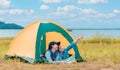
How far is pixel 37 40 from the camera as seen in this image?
13.8 metres

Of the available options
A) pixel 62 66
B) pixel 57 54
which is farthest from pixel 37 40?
pixel 62 66

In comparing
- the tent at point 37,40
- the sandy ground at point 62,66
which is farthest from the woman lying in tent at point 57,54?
the sandy ground at point 62,66

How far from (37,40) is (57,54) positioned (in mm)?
856

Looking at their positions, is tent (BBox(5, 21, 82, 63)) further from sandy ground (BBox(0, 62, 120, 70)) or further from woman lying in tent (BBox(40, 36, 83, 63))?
sandy ground (BBox(0, 62, 120, 70))

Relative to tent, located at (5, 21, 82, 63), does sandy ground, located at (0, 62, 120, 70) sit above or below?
below

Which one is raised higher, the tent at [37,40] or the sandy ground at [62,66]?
the tent at [37,40]

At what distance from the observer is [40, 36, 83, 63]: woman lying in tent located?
13516mm

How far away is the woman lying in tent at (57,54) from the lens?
13516mm

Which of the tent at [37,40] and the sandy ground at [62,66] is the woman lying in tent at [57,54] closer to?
the tent at [37,40]

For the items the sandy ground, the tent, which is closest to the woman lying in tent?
the tent

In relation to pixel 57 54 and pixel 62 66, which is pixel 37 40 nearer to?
pixel 57 54

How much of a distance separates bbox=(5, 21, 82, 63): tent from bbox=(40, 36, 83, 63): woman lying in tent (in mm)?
322

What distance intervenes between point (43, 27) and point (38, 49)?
948 mm

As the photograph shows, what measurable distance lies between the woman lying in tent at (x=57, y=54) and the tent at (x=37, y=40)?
0.32 metres
